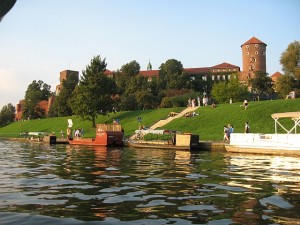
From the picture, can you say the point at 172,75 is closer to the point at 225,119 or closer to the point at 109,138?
the point at 225,119

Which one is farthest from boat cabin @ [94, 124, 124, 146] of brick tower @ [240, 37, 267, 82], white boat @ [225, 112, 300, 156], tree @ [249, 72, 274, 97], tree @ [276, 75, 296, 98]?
brick tower @ [240, 37, 267, 82]

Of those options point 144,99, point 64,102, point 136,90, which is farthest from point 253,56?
point 64,102

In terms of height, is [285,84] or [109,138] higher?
[285,84]

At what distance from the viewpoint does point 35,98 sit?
134 m

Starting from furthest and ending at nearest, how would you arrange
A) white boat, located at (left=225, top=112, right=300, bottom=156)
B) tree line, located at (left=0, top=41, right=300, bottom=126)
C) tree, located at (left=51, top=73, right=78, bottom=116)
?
tree, located at (left=51, top=73, right=78, bottom=116) < tree line, located at (left=0, top=41, right=300, bottom=126) < white boat, located at (left=225, top=112, right=300, bottom=156)

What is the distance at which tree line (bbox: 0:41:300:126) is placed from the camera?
6888cm

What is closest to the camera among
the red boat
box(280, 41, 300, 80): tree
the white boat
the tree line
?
the white boat

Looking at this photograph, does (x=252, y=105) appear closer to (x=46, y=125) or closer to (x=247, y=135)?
(x=247, y=135)

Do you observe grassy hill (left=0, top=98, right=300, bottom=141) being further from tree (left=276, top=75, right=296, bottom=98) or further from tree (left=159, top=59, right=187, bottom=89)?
tree (left=159, top=59, right=187, bottom=89)

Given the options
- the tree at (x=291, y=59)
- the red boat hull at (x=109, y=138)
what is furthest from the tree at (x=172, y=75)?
the red boat hull at (x=109, y=138)

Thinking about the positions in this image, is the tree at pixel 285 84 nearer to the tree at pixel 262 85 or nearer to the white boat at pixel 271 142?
the tree at pixel 262 85

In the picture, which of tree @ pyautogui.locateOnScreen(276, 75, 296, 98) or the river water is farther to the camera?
tree @ pyautogui.locateOnScreen(276, 75, 296, 98)

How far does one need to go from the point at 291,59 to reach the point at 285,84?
8.92 m

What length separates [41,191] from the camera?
11336 millimetres
